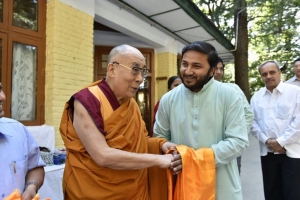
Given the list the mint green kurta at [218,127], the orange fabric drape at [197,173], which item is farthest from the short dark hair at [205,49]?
the orange fabric drape at [197,173]

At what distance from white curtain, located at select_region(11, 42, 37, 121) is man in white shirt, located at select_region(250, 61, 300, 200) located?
3.02 meters

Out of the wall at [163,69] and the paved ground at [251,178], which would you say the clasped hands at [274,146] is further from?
the wall at [163,69]

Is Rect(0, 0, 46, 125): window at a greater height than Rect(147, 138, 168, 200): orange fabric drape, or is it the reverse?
Rect(0, 0, 46, 125): window

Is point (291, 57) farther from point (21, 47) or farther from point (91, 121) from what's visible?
point (91, 121)

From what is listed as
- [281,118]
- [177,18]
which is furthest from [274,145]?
[177,18]

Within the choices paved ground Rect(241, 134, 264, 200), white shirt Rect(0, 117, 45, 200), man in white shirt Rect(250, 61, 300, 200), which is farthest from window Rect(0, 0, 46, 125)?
paved ground Rect(241, 134, 264, 200)

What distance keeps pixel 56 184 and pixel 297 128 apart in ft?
9.00

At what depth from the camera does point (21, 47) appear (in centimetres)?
357

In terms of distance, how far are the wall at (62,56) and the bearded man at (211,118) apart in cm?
257

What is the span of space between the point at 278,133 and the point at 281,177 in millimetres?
562

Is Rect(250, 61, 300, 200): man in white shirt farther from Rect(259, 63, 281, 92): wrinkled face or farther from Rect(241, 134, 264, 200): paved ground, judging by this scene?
Rect(241, 134, 264, 200): paved ground

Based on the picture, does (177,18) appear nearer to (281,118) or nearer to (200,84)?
(281,118)

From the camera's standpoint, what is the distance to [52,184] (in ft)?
9.79

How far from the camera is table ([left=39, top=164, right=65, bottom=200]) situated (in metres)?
2.88
